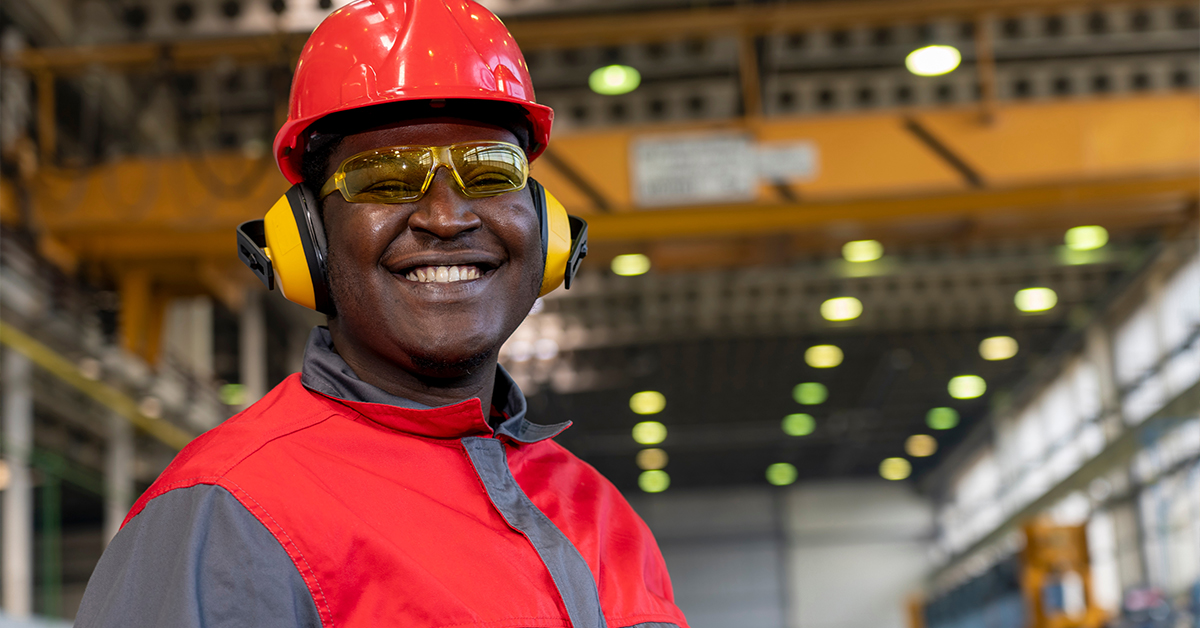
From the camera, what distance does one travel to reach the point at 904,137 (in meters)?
8.82

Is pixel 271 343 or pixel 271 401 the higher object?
pixel 271 343

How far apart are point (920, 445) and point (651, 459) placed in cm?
566

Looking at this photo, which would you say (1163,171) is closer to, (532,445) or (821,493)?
(532,445)

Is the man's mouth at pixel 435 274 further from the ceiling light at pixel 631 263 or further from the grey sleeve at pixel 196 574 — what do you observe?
the ceiling light at pixel 631 263

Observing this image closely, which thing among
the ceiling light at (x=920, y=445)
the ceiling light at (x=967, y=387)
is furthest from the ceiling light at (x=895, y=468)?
the ceiling light at (x=967, y=387)

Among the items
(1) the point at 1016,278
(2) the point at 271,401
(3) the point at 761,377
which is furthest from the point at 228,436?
(3) the point at 761,377

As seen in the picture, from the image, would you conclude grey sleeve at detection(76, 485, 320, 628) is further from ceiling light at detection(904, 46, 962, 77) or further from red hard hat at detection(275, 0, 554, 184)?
ceiling light at detection(904, 46, 962, 77)

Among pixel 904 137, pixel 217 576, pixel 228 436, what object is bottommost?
pixel 217 576

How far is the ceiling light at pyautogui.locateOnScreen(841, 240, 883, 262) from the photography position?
9922mm

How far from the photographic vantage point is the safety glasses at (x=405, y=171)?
146 centimetres

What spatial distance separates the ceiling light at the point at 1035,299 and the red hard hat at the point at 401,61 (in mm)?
13366

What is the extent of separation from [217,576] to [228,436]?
0.62ft

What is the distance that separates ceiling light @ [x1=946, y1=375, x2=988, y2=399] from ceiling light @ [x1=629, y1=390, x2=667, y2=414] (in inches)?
184

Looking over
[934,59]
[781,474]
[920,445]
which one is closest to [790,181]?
[934,59]
